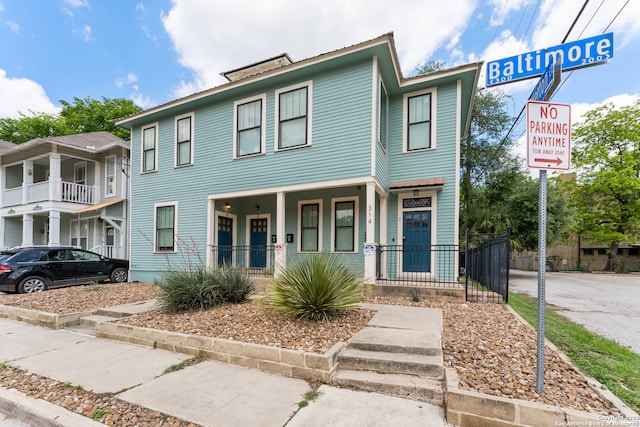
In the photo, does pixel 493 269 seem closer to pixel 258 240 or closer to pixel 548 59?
pixel 548 59

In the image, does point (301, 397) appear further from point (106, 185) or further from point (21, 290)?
point (106, 185)

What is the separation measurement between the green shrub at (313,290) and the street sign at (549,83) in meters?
3.48

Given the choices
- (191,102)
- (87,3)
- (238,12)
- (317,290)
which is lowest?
(317,290)

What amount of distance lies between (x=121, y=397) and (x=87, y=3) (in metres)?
17.4

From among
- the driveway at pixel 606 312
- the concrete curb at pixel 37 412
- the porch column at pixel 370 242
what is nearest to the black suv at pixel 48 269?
the concrete curb at pixel 37 412

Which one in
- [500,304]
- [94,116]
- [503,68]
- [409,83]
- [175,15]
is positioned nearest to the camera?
[503,68]

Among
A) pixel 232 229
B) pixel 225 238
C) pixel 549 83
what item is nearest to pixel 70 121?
pixel 232 229

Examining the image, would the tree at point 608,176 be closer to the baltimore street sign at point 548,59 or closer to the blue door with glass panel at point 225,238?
the baltimore street sign at point 548,59

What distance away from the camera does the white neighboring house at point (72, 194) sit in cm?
1375

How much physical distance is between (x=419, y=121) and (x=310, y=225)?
4667 mm

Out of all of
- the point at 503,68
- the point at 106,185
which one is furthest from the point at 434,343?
the point at 106,185

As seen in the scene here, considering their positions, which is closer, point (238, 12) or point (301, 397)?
point (301, 397)

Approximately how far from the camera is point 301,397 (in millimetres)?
3000

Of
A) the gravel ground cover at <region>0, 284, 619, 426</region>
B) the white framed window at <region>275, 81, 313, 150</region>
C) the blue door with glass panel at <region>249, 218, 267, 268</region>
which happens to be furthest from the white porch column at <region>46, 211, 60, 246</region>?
the white framed window at <region>275, 81, 313, 150</region>
